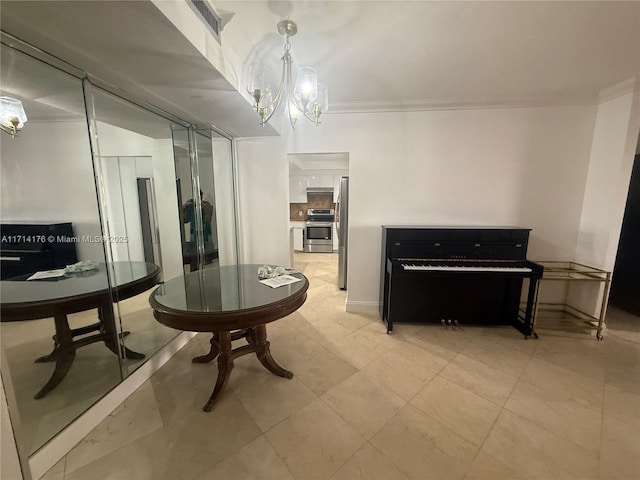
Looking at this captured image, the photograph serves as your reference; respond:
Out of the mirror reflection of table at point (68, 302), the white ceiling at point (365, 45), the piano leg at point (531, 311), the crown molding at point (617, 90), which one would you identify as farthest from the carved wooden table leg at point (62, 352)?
the crown molding at point (617, 90)

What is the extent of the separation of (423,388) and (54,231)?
261 centimetres

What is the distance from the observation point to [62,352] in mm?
1435

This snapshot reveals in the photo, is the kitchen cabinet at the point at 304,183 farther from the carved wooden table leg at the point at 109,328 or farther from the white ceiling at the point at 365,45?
the carved wooden table leg at the point at 109,328

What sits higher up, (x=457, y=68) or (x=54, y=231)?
(x=457, y=68)

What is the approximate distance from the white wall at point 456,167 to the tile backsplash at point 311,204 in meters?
3.39

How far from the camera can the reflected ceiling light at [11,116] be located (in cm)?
114

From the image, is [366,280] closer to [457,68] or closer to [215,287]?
[215,287]

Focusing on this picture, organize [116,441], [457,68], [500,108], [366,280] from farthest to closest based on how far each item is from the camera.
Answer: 1. [366,280]
2. [500,108]
3. [457,68]
4. [116,441]

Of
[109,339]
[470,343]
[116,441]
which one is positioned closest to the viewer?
[116,441]

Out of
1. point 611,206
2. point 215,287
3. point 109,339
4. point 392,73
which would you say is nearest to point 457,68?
point 392,73

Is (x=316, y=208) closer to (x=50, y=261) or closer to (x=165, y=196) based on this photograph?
(x=165, y=196)

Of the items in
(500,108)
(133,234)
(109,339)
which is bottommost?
(109,339)

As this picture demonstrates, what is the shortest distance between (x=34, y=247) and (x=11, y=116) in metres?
0.65

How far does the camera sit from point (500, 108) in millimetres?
2588
